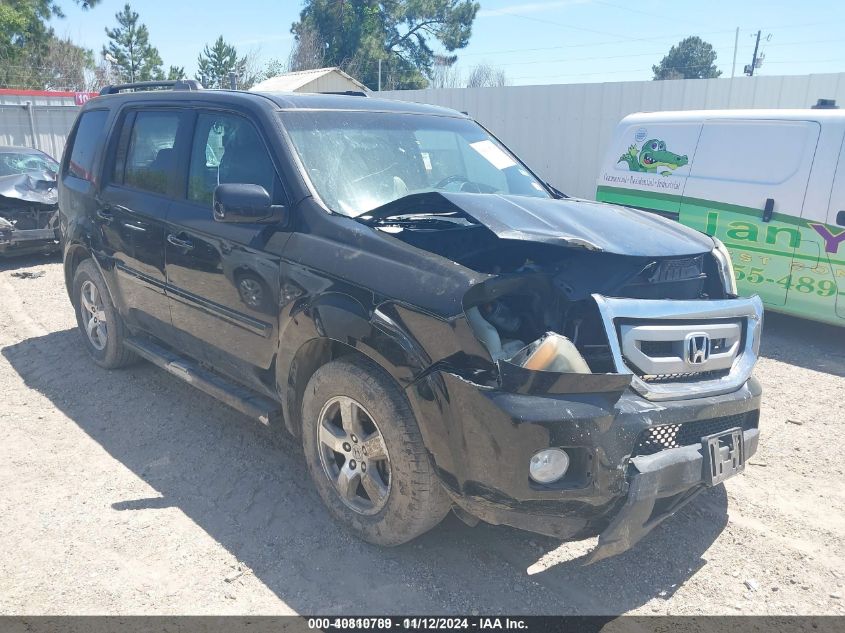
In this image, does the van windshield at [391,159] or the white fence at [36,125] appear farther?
the white fence at [36,125]

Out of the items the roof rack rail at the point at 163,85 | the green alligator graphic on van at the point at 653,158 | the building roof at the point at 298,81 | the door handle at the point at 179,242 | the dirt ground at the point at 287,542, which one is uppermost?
the building roof at the point at 298,81

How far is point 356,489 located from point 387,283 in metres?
1.06

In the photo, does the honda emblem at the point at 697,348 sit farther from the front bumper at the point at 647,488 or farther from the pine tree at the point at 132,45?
the pine tree at the point at 132,45

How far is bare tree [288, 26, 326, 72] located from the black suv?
3999 centimetres

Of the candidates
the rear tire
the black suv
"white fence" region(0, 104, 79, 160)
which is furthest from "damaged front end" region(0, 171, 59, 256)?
"white fence" region(0, 104, 79, 160)

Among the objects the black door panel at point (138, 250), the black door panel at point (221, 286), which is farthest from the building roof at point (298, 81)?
the black door panel at point (221, 286)

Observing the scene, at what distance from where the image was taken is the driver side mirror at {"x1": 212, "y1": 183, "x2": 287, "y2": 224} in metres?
3.24

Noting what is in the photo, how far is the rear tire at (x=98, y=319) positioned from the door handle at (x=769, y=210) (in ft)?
19.2

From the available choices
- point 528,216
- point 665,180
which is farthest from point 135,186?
point 665,180

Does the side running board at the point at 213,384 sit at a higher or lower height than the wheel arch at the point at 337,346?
lower

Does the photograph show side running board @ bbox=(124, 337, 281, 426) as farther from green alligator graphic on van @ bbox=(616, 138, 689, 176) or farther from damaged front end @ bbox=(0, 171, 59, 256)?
damaged front end @ bbox=(0, 171, 59, 256)

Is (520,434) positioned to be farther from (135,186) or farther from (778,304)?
(778,304)

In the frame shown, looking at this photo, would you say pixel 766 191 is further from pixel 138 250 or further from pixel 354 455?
pixel 138 250

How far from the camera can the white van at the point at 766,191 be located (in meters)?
6.18
